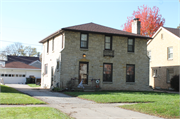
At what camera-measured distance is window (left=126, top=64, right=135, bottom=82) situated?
867 inches

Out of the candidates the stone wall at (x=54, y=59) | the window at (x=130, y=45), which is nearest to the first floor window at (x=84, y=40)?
the stone wall at (x=54, y=59)

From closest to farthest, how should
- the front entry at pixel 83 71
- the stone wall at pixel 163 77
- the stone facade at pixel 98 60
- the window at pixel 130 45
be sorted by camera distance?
the stone facade at pixel 98 60, the front entry at pixel 83 71, the window at pixel 130 45, the stone wall at pixel 163 77

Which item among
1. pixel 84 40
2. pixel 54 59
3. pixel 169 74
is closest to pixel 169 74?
pixel 169 74

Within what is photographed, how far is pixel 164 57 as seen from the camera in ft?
86.9

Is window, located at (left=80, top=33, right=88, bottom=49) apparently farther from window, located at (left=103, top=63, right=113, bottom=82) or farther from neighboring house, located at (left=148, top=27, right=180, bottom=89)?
neighboring house, located at (left=148, top=27, right=180, bottom=89)

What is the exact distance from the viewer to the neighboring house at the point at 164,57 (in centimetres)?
2492

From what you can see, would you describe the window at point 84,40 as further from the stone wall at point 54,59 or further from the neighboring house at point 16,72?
the neighboring house at point 16,72

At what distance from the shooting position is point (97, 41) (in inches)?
824

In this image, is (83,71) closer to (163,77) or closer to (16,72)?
(163,77)

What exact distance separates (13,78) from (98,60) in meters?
19.2

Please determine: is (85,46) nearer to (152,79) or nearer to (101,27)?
(101,27)

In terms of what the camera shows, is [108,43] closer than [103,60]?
No

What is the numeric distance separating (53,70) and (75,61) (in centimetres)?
337

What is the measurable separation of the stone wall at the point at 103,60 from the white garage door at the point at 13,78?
17.7 meters
